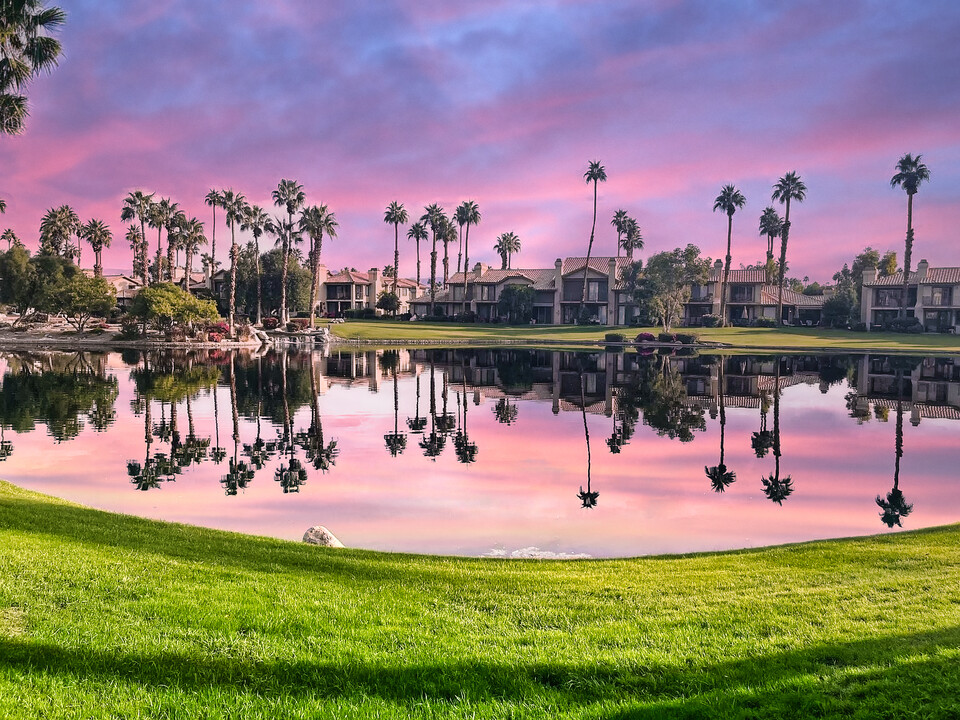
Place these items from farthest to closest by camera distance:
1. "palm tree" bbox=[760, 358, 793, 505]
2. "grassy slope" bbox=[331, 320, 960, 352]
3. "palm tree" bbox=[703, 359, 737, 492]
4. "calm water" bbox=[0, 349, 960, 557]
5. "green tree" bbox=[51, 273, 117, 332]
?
"green tree" bbox=[51, 273, 117, 332], "grassy slope" bbox=[331, 320, 960, 352], "palm tree" bbox=[703, 359, 737, 492], "palm tree" bbox=[760, 358, 793, 505], "calm water" bbox=[0, 349, 960, 557]

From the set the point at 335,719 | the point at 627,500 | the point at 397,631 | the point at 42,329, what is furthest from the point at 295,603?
the point at 42,329

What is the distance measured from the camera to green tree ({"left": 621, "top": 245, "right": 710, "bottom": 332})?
9761 centimetres

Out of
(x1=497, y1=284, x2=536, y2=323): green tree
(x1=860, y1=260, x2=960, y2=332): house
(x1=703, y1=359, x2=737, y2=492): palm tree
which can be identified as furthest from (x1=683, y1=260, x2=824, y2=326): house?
(x1=703, y1=359, x2=737, y2=492): palm tree

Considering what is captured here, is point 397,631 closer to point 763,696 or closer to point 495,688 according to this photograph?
point 495,688

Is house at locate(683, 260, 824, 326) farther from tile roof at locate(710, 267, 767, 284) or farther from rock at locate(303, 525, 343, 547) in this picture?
rock at locate(303, 525, 343, 547)

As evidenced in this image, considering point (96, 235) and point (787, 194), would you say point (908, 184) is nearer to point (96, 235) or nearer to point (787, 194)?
point (787, 194)

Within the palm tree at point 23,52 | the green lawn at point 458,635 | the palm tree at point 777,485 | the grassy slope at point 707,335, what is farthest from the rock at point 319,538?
the grassy slope at point 707,335

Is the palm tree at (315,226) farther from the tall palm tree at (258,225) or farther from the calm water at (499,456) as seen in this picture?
the calm water at (499,456)

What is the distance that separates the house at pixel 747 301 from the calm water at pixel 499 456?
2565 inches

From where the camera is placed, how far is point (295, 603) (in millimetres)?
8266

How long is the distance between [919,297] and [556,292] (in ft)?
161

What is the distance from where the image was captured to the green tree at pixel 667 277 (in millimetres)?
97613

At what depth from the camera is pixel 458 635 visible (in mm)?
7430

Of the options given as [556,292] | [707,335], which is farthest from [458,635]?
[556,292]
